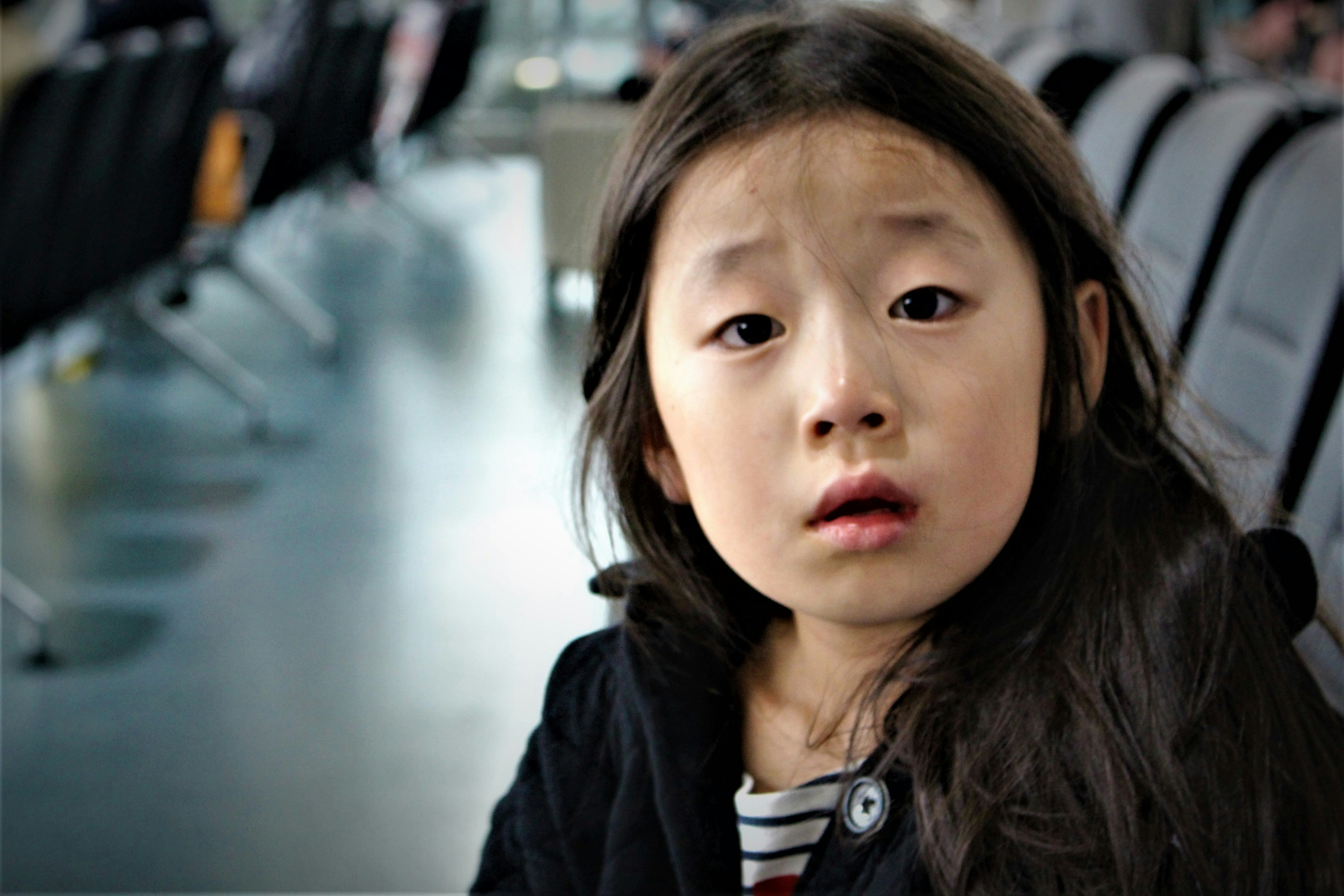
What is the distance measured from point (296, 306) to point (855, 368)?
12.1 feet

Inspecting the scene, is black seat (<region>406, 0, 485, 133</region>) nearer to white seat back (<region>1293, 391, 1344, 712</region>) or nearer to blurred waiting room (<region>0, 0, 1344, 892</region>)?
blurred waiting room (<region>0, 0, 1344, 892</region>)

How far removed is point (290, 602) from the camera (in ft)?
7.16

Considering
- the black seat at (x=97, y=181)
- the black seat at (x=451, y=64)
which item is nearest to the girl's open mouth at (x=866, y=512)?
the black seat at (x=97, y=181)

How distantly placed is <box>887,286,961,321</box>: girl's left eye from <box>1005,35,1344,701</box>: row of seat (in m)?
0.17

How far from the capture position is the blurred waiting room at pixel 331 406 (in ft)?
3.34

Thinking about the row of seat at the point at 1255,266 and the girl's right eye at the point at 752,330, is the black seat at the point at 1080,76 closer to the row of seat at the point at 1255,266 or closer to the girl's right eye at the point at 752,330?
the row of seat at the point at 1255,266

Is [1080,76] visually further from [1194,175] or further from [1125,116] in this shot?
[1194,175]

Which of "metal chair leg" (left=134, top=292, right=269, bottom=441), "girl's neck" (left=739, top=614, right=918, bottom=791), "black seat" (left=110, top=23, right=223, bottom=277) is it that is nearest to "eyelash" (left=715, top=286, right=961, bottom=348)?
"girl's neck" (left=739, top=614, right=918, bottom=791)

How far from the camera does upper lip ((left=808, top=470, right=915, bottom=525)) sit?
0.42m

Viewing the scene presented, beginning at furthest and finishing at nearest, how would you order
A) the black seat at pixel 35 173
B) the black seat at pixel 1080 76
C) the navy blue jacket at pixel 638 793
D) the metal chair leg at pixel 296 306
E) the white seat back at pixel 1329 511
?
the metal chair leg at pixel 296 306
the black seat at pixel 35 173
the black seat at pixel 1080 76
the white seat back at pixel 1329 511
the navy blue jacket at pixel 638 793

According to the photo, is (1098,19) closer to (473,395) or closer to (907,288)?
(473,395)

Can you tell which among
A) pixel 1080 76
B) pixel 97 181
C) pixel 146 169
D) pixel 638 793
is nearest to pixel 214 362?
pixel 146 169

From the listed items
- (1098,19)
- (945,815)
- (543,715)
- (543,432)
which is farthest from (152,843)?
(1098,19)

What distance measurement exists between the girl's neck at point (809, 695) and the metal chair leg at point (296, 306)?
3.21 m
